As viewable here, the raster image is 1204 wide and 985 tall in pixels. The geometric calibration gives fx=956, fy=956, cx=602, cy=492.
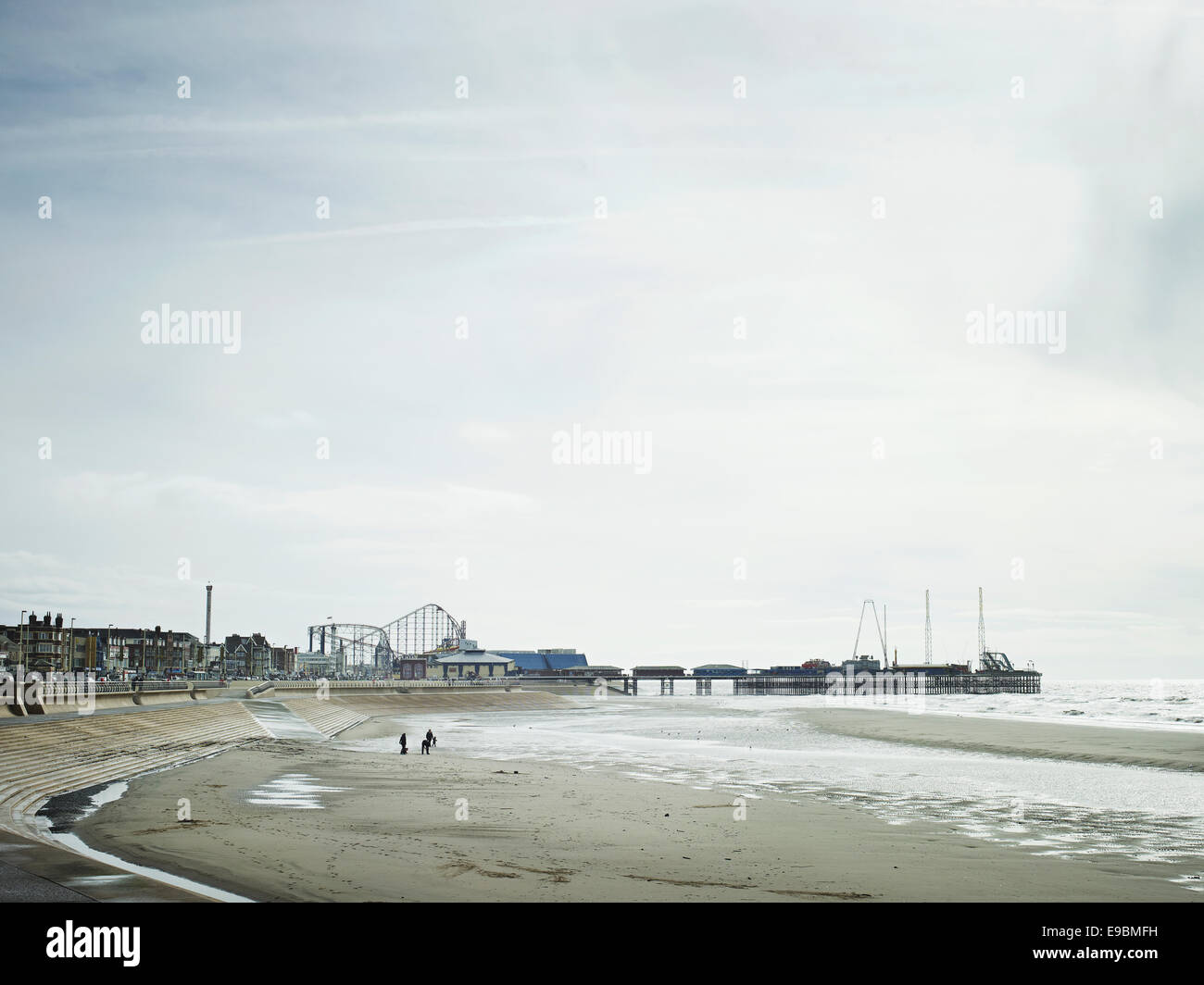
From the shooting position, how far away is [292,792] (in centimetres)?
3061

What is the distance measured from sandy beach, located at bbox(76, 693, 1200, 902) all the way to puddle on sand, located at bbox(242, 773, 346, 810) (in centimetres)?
14

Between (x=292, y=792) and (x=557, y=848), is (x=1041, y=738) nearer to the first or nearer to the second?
(x=292, y=792)

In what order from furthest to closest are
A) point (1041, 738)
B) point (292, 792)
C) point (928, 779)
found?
point (1041, 738), point (928, 779), point (292, 792)

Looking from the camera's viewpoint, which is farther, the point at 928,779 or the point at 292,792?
the point at 928,779

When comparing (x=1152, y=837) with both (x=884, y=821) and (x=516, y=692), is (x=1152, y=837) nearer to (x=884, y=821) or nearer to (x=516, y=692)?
(x=884, y=821)

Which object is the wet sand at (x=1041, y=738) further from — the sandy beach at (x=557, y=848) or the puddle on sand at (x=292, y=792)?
the puddle on sand at (x=292, y=792)

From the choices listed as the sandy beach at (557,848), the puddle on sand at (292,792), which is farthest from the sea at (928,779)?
the puddle on sand at (292,792)

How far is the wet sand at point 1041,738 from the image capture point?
48625 mm

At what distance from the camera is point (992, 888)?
17.5 m

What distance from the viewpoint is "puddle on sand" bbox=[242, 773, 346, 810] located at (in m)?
27.6

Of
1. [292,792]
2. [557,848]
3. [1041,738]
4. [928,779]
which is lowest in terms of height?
[1041,738]

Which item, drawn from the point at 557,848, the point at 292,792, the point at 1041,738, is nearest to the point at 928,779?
the point at 557,848

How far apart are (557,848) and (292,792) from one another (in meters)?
13.1
